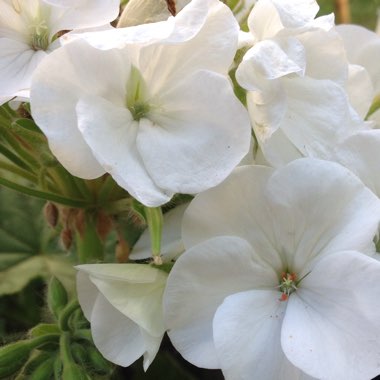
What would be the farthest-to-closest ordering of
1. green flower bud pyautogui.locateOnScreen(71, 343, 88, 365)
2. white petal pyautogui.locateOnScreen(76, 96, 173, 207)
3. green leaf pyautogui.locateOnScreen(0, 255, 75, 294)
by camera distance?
green leaf pyautogui.locateOnScreen(0, 255, 75, 294), green flower bud pyautogui.locateOnScreen(71, 343, 88, 365), white petal pyautogui.locateOnScreen(76, 96, 173, 207)

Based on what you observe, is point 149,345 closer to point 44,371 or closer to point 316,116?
point 44,371

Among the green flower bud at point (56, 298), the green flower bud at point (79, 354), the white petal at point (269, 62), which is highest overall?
the white petal at point (269, 62)

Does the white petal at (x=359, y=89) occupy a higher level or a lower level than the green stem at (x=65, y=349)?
higher

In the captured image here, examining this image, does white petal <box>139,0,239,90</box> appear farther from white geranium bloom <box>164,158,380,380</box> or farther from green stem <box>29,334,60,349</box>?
green stem <box>29,334,60,349</box>

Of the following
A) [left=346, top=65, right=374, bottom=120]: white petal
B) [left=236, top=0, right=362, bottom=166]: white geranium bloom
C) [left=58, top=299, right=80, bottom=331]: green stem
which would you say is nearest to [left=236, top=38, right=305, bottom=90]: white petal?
[left=236, top=0, right=362, bottom=166]: white geranium bloom

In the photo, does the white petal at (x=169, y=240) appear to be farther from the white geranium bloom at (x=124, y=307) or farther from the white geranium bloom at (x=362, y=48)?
the white geranium bloom at (x=362, y=48)

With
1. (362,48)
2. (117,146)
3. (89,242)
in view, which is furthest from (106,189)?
(362,48)

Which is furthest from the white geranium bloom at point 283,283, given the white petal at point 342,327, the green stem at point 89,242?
the green stem at point 89,242
